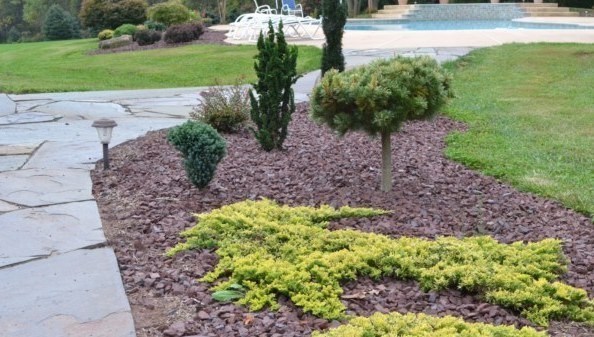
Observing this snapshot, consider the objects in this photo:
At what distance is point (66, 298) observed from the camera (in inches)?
124

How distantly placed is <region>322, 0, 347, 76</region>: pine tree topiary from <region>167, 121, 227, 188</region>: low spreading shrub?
14.0 feet

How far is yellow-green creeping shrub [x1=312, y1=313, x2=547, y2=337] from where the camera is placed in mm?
2674

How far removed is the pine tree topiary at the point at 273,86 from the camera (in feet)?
19.9

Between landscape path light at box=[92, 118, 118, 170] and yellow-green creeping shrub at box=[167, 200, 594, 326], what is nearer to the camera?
yellow-green creeping shrub at box=[167, 200, 594, 326]

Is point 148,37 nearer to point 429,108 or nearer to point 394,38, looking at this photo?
point 394,38

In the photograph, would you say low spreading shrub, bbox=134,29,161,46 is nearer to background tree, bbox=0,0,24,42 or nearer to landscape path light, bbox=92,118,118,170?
landscape path light, bbox=92,118,118,170

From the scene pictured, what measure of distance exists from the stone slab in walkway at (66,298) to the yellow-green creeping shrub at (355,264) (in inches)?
16.6

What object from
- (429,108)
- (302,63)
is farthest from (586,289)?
(302,63)

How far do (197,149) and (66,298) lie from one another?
6.13ft

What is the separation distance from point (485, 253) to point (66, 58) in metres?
16.9

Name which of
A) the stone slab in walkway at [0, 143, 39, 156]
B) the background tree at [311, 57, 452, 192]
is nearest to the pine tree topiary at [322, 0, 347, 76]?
the stone slab in walkway at [0, 143, 39, 156]

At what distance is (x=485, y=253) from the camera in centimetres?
362

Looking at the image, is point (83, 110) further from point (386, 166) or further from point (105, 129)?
point (386, 166)

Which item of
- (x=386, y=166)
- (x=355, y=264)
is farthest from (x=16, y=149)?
(x=355, y=264)
